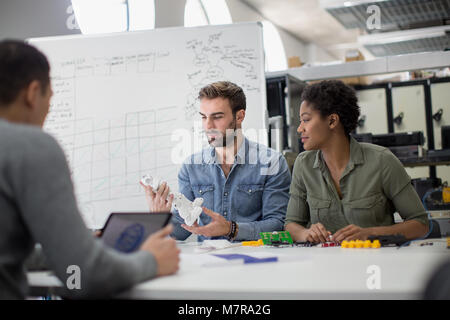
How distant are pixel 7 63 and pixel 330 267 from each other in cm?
73

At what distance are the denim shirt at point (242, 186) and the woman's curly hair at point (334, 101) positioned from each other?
30cm

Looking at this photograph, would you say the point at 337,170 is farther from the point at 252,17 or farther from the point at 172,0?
the point at 252,17

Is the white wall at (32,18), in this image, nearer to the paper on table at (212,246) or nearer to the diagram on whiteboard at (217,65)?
the diagram on whiteboard at (217,65)

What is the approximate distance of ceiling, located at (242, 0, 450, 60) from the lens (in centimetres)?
361

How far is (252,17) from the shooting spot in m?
6.72

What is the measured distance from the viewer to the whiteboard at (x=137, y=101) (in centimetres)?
269

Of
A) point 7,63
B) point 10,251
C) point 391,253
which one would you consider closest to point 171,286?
point 10,251

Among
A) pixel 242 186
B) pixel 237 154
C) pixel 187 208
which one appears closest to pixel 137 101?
pixel 237 154

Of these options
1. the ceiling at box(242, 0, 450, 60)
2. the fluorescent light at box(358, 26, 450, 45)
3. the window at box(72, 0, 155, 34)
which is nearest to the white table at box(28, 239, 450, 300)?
the ceiling at box(242, 0, 450, 60)

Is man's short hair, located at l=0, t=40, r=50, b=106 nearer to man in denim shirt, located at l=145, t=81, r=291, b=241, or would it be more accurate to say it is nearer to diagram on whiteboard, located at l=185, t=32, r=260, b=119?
man in denim shirt, located at l=145, t=81, r=291, b=241

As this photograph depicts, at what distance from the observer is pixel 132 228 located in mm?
1042

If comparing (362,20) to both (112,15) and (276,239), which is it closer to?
(112,15)

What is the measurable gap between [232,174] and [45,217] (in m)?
1.34

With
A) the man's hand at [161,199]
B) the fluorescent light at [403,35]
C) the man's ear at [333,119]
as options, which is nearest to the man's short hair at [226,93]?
the man's ear at [333,119]
